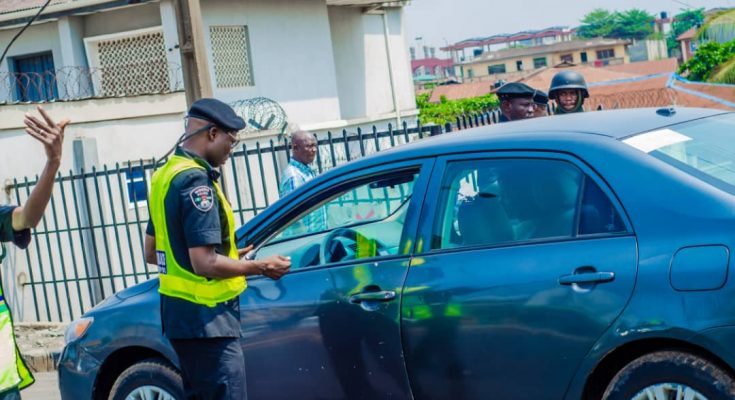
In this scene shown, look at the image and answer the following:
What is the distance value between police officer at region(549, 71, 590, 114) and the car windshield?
3.54 meters

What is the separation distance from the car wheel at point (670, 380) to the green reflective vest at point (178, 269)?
1.62m

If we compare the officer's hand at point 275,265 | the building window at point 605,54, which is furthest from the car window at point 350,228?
the building window at point 605,54

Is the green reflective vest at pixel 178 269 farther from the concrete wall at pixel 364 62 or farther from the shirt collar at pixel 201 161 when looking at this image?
the concrete wall at pixel 364 62

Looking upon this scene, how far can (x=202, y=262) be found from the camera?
15.8ft

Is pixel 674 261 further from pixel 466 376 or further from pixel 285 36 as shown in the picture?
pixel 285 36

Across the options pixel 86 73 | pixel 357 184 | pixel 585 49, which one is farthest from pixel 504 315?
pixel 585 49

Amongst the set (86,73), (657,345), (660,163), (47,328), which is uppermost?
(86,73)

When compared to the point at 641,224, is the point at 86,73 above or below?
above

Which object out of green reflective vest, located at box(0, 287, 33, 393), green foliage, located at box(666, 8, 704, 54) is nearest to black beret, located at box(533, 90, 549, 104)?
green reflective vest, located at box(0, 287, 33, 393)

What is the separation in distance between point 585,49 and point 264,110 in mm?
115751

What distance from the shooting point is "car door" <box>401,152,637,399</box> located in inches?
181

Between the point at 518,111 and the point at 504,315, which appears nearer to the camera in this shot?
the point at 504,315

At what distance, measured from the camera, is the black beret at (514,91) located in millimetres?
8531

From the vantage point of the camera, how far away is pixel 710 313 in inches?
169
